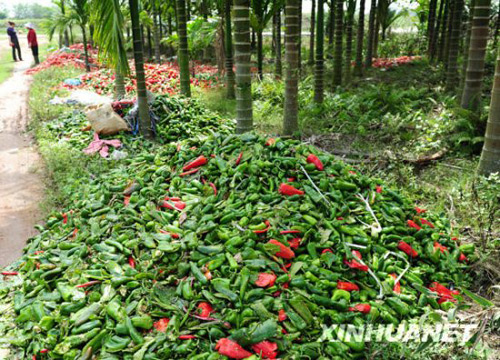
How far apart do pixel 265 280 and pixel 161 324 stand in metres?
0.78

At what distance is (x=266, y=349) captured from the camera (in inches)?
99.7

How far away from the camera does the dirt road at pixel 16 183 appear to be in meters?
4.79

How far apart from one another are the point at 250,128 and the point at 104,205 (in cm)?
265

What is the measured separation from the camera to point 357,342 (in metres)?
2.61

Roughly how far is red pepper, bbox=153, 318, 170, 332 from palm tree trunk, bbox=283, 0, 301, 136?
4.80 meters

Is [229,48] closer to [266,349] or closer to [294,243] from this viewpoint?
[294,243]

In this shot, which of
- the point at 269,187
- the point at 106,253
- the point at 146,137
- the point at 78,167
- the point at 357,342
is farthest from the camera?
the point at 146,137

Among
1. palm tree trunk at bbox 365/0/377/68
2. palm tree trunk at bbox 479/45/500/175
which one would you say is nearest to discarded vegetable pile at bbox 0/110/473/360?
palm tree trunk at bbox 479/45/500/175

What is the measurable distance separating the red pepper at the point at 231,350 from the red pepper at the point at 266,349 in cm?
6

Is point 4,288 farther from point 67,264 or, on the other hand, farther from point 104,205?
point 104,205

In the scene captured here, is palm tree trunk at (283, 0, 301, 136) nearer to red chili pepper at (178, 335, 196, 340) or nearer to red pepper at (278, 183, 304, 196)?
red pepper at (278, 183, 304, 196)

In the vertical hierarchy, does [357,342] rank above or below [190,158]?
below

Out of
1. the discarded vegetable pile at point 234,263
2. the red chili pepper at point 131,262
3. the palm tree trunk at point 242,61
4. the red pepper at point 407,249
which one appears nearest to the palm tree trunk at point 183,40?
the palm tree trunk at point 242,61

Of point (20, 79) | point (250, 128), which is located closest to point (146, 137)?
point (250, 128)
